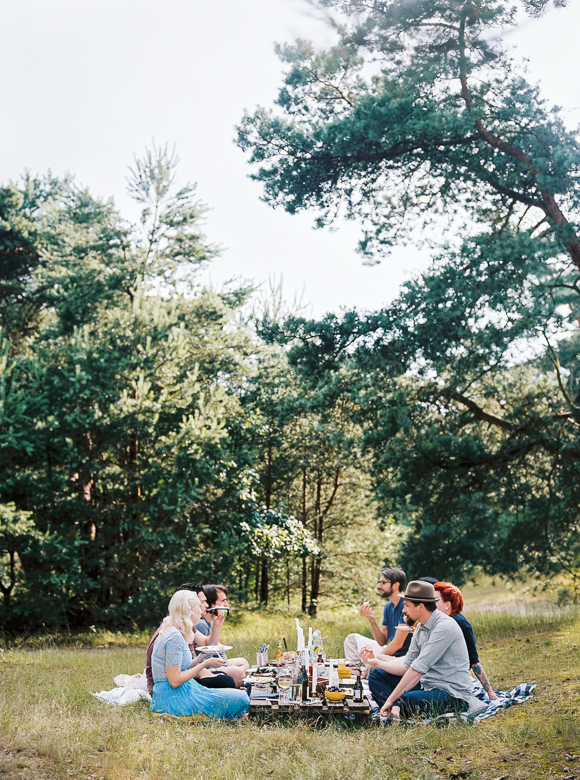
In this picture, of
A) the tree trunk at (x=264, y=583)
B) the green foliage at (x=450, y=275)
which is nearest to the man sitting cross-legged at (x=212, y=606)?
the green foliage at (x=450, y=275)

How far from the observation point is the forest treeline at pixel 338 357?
1102cm

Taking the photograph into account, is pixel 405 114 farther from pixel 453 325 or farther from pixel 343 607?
pixel 343 607

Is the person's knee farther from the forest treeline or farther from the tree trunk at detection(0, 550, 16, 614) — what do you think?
the tree trunk at detection(0, 550, 16, 614)

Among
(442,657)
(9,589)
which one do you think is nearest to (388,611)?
(442,657)

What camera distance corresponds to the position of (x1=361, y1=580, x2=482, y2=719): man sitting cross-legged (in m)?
5.79

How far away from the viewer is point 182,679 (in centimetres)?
584

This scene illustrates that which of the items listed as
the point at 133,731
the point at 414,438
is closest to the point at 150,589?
the point at 414,438

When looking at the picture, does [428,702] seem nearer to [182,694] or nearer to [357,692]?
[357,692]

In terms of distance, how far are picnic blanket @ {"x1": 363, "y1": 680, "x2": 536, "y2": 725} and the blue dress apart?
1.22 meters

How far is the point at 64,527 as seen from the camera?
15.5 metres

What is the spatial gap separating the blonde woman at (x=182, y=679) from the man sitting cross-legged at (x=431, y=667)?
1310 millimetres

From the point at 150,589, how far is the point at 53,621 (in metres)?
2.06

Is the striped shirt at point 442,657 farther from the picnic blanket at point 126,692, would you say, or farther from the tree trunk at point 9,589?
the tree trunk at point 9,589

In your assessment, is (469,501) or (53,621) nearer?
(469,501)
